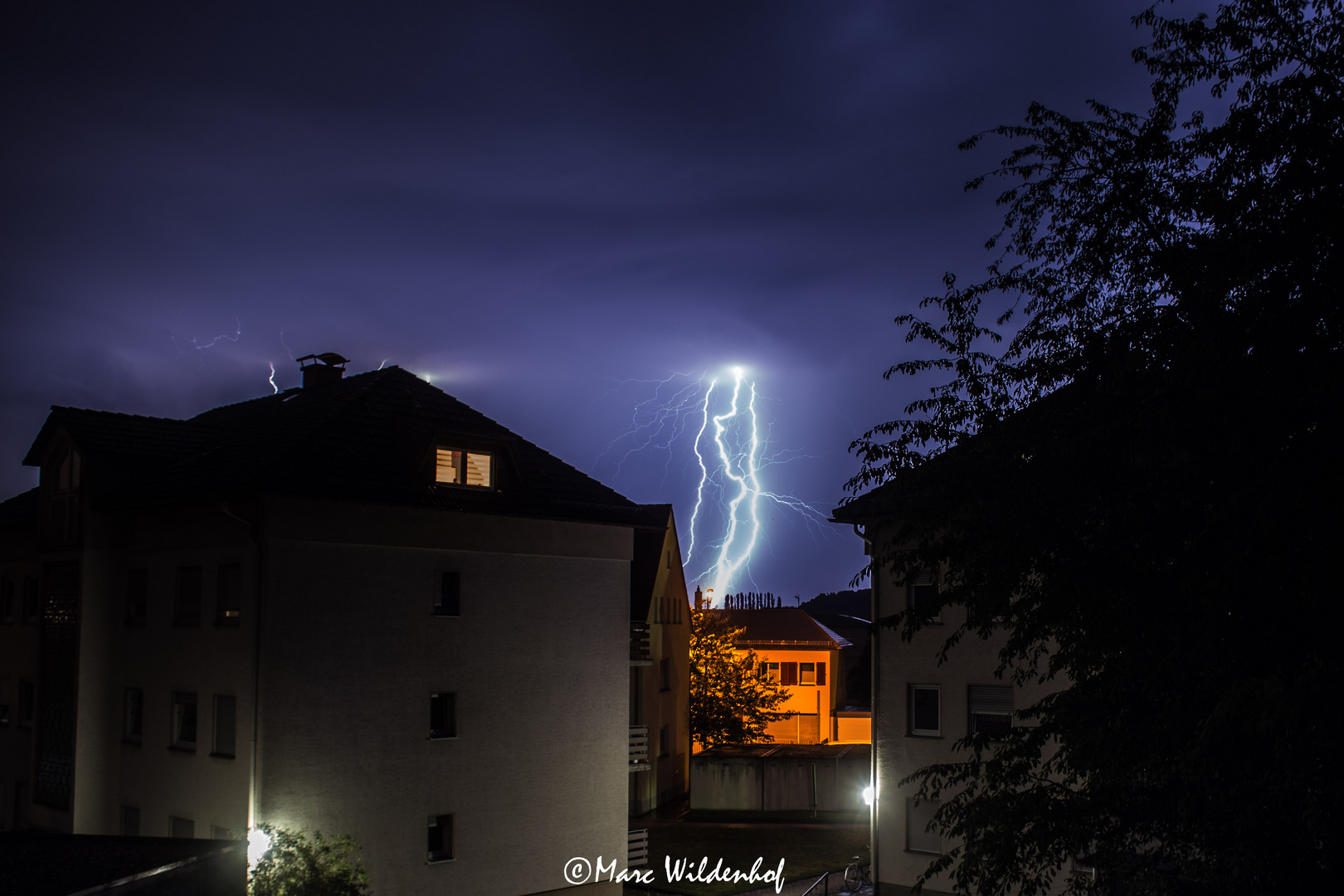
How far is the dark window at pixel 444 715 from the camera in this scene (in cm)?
2277

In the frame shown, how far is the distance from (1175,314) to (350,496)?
15.3 m

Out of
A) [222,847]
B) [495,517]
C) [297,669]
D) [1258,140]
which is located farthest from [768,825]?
[1258,140]

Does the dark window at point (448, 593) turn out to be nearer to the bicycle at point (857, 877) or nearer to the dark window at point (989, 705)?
the bicycle at point (857, 877)

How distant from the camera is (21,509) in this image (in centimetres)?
2848

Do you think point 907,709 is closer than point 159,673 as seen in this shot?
No

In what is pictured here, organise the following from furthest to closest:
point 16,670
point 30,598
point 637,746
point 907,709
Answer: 1. point 30,598
2. point 16,670
3. point 637,746
4. point 907,709

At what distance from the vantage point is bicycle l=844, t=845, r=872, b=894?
82.0 feet

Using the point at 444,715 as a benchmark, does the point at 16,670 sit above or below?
above

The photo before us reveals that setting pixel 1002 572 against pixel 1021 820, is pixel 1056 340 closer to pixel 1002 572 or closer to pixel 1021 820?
pixel 1002 572

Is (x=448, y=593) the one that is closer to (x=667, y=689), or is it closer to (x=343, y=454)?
(x=343, y=454)

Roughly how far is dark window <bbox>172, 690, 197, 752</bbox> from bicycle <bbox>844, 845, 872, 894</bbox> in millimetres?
14889

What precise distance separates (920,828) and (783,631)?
115 feet

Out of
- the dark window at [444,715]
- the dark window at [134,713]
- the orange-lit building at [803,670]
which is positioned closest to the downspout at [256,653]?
the dark window at [444,715]

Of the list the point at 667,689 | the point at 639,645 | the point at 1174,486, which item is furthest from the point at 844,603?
the point at 1174,486
